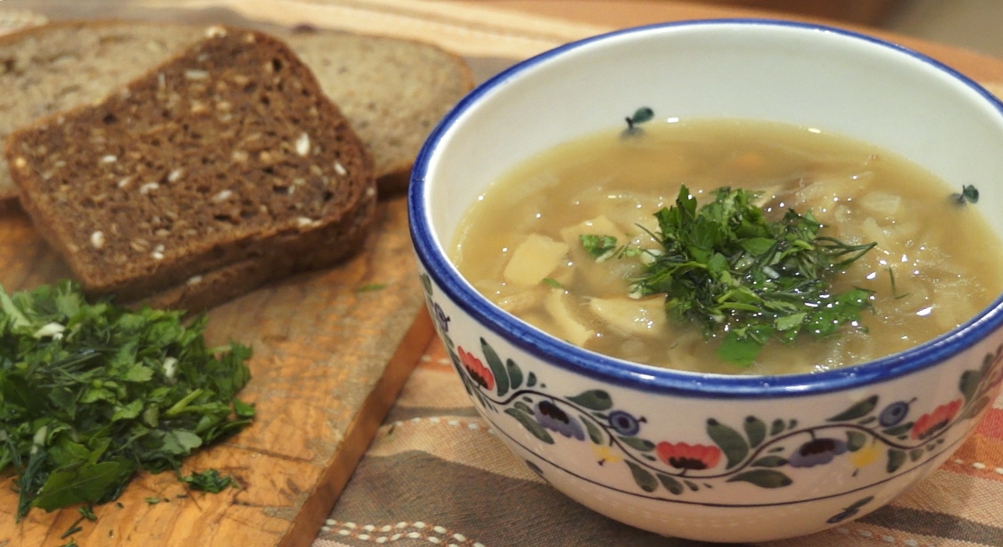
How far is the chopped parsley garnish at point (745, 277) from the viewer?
4.74 ft

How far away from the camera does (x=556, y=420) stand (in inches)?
49.8

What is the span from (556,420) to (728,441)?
235mm

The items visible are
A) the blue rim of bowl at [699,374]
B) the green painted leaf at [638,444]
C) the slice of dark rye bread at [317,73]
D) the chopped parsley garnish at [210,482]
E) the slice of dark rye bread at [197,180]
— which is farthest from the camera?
the slice of dark rye bread at [317,73]

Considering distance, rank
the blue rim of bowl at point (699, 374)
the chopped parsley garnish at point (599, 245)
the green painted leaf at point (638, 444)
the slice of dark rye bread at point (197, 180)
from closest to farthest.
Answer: the blue rim of bowl at point (699, 374) < the green painted leaf at point (638, 444) < the chopped parsley garnish at point (599, 245) < the slice of dark rye bread at point (197, 180)

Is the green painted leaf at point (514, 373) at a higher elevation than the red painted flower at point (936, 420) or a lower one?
lower

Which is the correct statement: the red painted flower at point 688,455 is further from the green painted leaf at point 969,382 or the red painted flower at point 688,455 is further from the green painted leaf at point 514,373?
the green painted leaf at point 969,382

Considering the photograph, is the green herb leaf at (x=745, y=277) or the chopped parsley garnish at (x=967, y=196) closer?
the green herb leaf at (x=745, y=277)

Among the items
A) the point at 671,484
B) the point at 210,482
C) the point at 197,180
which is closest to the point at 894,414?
the point at 671,484

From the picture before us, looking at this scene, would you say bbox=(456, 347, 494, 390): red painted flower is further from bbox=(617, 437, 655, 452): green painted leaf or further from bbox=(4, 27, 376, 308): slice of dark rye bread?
bbox=(4, 27, 376, 308): slice of dark rye bread

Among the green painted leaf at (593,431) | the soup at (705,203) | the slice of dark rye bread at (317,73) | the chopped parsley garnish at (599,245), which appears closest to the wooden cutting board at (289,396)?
the slice of dark rye bread at (317,73)

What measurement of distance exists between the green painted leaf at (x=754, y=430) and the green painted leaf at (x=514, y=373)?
302mm

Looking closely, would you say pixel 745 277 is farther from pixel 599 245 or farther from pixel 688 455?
pixel 688 455

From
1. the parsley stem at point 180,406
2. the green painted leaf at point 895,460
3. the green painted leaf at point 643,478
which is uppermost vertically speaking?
the green painted leaf at point 895,460

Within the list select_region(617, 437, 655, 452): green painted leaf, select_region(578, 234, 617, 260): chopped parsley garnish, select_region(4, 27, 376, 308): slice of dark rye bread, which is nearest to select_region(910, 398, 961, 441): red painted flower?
select_region(617, 437, 655, 452): green painted leaf
